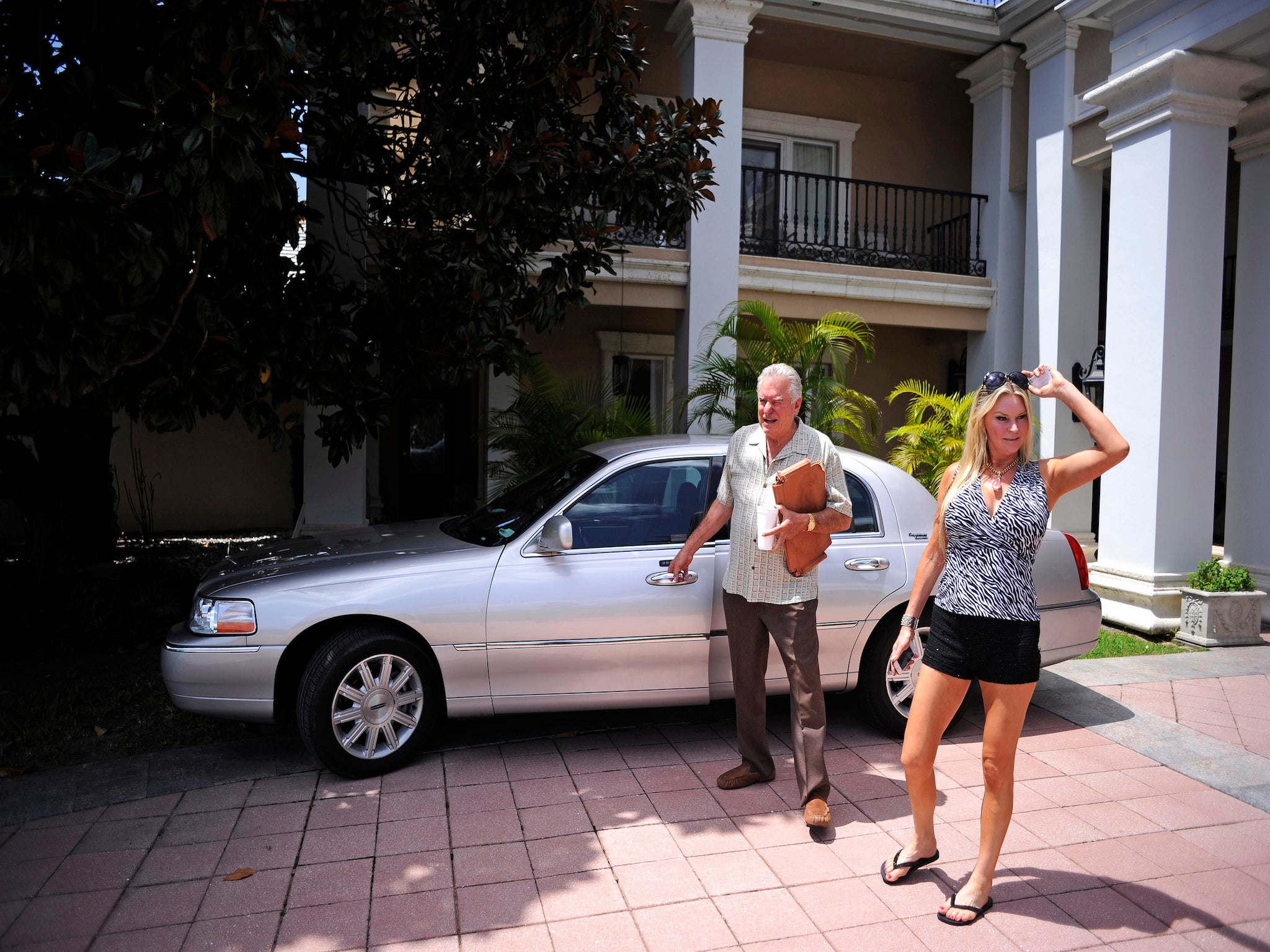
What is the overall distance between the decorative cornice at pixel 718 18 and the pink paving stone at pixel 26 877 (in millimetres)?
9481

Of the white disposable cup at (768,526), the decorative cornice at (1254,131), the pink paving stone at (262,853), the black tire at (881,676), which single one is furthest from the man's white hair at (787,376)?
the decorative cornice at (1254,131)

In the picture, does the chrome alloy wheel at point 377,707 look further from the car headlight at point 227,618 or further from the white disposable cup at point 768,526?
the white disposable cup at point 768,526

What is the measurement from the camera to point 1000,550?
3066mm

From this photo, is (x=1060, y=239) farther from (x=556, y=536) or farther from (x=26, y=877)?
(x=26, y=877)

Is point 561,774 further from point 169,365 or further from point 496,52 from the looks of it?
point 496,52

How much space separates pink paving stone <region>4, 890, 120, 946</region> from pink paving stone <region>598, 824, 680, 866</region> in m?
1.55

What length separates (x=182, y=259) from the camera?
4281 millimetres

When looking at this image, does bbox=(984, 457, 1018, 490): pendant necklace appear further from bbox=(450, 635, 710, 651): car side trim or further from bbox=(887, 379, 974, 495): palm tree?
bbox=(887, 379, 974, 495): palm tree

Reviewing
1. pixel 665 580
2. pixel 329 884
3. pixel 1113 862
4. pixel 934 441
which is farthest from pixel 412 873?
pixel 934 441

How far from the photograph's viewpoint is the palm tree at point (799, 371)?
8.34 m

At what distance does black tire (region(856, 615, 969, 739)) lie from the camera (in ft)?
15.5

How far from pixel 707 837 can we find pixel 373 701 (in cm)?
170

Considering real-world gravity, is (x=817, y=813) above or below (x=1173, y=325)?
below

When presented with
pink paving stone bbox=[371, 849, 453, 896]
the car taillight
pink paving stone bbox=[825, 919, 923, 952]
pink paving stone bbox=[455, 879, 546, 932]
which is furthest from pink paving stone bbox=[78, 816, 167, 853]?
the car taillight
